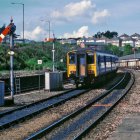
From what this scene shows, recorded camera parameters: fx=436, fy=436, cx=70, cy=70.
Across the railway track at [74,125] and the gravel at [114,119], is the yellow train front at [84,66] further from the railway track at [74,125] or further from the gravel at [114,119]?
the railway track at [74,125]

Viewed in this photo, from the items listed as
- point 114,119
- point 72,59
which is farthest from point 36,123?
point 72,59

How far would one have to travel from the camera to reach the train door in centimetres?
3388

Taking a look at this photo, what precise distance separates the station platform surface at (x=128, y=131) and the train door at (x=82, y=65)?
18173 mm

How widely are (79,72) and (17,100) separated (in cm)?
1027

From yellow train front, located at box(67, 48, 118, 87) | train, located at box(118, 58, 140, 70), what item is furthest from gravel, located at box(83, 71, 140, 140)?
train, located at box(118, 58, 140, 70)

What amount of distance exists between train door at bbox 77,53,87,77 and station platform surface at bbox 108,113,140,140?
59.6ft

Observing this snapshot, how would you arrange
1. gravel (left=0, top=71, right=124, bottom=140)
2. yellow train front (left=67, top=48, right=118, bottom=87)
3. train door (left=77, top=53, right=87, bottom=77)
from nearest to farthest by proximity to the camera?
gravel (left=0, top=71, right=124, bottom=140), yellow train front (left=67, top=48, right=118, bottom=87), train door (left=77, top=53, right=87, bottom=77)

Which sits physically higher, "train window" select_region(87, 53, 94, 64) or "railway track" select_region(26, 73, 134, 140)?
"train window" select_region(87, 53, 94, 64)

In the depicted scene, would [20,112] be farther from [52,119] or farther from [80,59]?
[80,59]

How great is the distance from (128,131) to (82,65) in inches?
834

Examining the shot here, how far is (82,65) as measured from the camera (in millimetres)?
33938

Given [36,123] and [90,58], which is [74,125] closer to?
[36,123]

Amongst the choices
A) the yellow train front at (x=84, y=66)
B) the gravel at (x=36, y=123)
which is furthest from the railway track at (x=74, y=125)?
the yellow train front at (x=84, y=66)

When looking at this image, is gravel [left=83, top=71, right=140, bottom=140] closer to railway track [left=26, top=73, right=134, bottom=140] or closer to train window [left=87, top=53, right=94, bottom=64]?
railway track [left=26, top=73, right=134, bottom=140]
